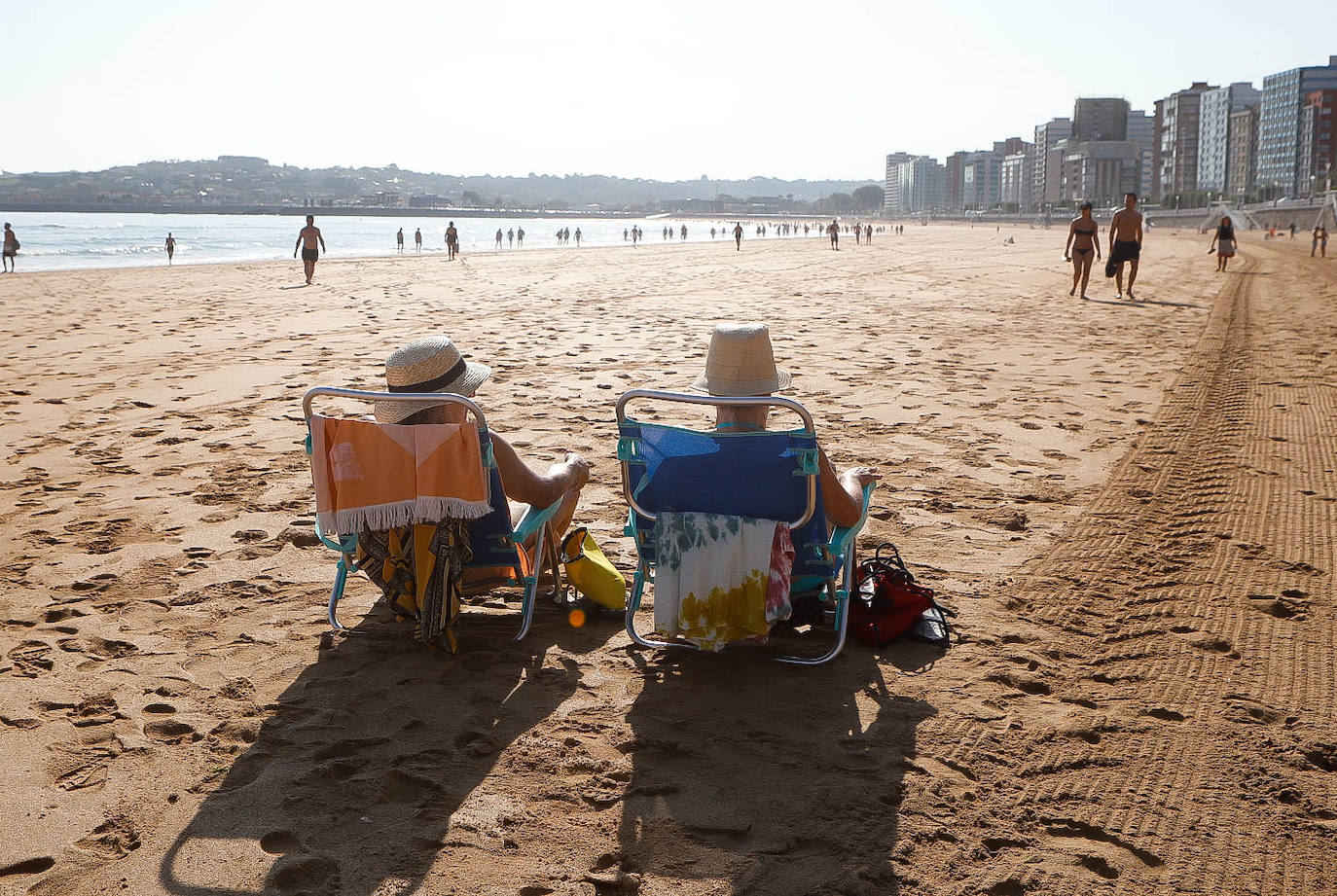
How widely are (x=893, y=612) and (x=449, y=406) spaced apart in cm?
148

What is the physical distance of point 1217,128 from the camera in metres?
144

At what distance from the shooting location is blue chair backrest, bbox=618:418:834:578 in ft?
8.63

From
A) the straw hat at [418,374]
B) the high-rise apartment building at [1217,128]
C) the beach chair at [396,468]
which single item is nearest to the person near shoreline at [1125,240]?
the straw hat at [418,374]

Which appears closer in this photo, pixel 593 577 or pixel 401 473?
pixel 401 473

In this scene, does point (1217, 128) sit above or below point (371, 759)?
above

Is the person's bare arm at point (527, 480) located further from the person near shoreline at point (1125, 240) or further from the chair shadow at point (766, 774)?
the person near shoreline at point (1125, 240)

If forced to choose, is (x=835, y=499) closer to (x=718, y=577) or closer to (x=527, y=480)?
(x=718, y=577)

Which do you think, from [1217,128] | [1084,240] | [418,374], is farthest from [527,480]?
[1217,128]

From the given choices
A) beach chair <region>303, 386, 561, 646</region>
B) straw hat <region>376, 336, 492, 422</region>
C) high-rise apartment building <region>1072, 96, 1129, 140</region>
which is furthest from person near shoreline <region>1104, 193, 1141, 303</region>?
high-rise apartment building <region>1072, 96, 1129, 140</region>

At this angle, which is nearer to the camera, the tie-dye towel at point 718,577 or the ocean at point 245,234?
the tie-dye towel at point 718,577

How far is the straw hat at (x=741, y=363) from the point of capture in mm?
2766

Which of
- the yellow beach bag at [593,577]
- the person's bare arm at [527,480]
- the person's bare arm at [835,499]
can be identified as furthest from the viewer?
the yellow beach bag at [593,577]

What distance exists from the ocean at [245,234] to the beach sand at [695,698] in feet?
94.0

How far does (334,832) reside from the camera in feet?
6.70
